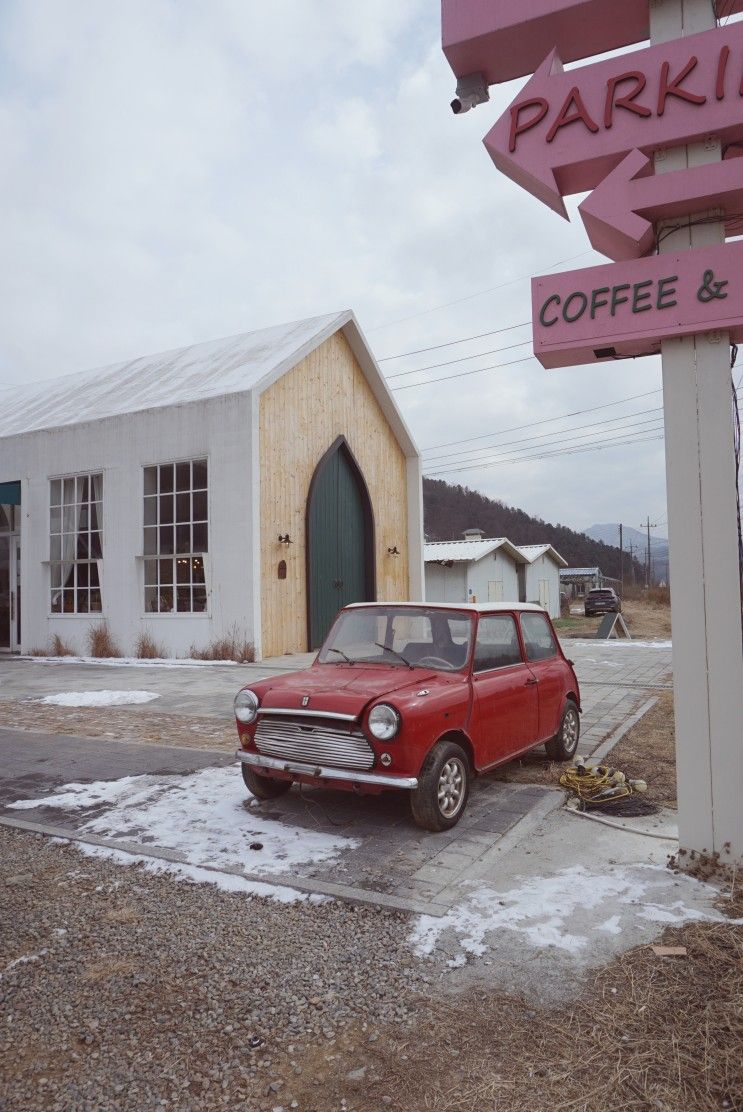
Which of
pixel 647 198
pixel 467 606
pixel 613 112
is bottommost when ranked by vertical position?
pixel 467 606

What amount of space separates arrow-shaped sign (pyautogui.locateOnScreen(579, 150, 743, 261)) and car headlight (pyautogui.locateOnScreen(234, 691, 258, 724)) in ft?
12.2

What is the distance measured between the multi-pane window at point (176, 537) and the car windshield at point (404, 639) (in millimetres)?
10715

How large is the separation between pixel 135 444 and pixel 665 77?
14.5 meters

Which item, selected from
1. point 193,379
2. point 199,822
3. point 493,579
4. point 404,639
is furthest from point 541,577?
point 199,822

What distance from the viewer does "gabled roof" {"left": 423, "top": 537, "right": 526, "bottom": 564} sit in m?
29.0

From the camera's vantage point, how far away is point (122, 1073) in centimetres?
254

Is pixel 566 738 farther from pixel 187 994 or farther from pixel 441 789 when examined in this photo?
pixel 187 994

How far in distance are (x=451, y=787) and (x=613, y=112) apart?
4204mm

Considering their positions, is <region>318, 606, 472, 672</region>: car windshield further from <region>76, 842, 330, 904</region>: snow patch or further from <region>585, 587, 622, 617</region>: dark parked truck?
<region>585, 587, 622, 617</region>: dark parked truck

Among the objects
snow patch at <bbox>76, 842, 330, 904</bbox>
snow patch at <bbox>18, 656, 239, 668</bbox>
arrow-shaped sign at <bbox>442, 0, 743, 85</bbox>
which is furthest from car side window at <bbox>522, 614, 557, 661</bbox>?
snow patch at <bbox>18, 656, 239, 668</bbox>

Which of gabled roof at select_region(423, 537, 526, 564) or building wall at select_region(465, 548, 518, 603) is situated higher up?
gabled roof at select_region(423, 537, 526, 564)

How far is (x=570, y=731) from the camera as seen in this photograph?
6.86 metres

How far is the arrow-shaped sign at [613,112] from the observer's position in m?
4.14

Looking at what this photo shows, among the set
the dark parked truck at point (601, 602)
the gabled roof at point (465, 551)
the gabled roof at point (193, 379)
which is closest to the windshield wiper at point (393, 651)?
the gabled roof at point (193, 379)
